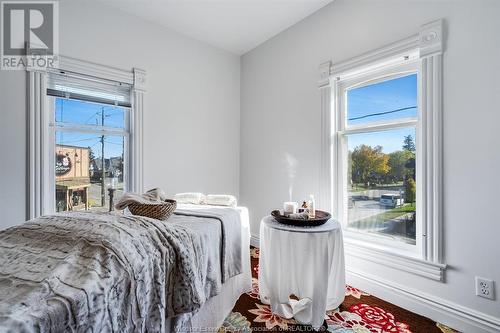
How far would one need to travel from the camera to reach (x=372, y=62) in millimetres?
2133

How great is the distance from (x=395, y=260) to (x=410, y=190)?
57 cm

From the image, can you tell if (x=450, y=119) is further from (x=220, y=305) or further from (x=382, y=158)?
(x=220, y=305)

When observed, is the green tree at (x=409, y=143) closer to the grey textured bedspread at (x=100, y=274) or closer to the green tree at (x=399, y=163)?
the green tree at (x=399, y=163)

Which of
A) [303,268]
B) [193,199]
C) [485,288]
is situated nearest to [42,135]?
[193,199]

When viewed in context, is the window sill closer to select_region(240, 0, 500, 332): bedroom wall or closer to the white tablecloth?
select_region(240, 0, 500, 332): bedroom wall

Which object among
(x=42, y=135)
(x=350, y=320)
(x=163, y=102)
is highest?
(x=163, y=102)

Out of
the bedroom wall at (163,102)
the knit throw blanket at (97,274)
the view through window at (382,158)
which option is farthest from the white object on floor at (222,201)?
the view through window at (382,158)

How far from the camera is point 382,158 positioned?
2.23 m

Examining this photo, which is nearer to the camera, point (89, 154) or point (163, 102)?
point (89, 154)

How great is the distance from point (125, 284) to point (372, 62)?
233cm

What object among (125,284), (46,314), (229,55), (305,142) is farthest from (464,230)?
(229,55)

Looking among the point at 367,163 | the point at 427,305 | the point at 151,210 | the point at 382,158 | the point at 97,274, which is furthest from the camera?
the point at 367,163

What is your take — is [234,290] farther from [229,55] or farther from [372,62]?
[229,55]

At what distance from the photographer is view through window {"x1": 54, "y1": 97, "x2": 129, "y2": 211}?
7.71 feet
